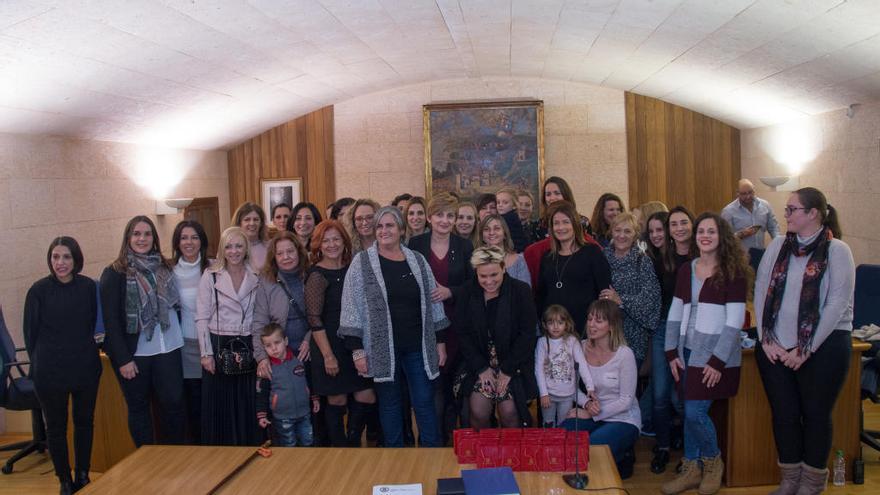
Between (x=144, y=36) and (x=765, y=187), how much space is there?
6.87m

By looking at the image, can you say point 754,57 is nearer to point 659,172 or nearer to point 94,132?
point 659,172

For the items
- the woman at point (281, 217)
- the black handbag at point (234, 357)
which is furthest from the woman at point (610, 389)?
the woman at point (281, 217)

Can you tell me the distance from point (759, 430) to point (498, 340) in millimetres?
1499

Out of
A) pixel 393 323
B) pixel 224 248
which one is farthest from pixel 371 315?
pixel 224 248

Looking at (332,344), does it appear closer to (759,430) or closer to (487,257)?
(487,257)

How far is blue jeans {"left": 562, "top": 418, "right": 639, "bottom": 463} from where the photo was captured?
374 centimetres

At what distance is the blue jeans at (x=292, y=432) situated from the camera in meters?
3.86

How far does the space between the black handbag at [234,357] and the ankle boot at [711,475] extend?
2.44m

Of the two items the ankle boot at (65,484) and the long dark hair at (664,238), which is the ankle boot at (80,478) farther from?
the long dark hair at (664,238)

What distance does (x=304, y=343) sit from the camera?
154 inches

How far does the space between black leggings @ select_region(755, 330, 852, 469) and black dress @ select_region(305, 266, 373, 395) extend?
2.13 meters

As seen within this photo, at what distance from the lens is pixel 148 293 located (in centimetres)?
389

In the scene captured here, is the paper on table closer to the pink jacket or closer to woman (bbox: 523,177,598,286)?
the pink jacket

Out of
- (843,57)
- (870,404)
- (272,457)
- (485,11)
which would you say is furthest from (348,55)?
(870,404)
